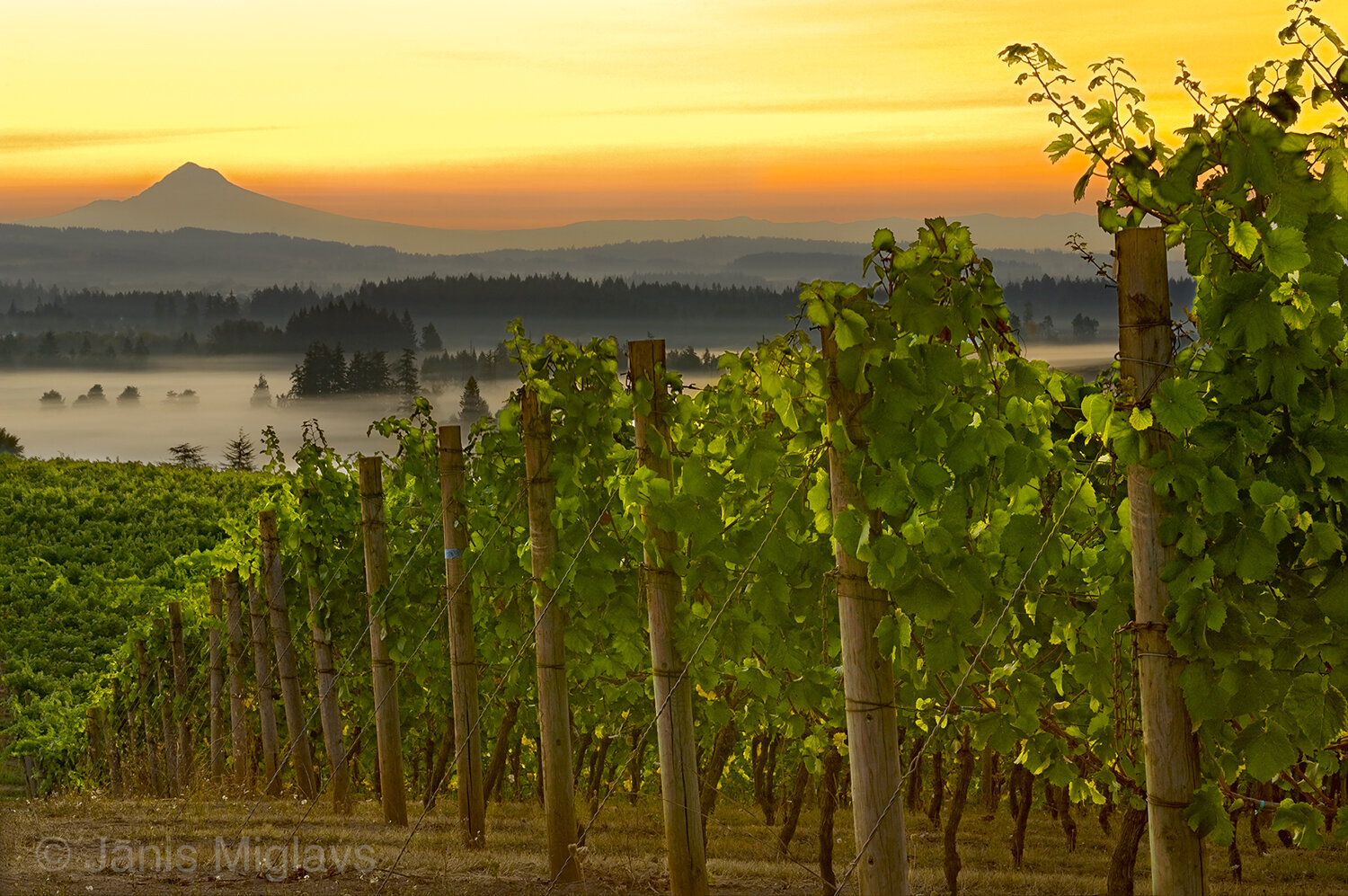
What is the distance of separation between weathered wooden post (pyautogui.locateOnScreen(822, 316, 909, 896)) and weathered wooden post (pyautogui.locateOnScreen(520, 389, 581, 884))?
3.07 meters

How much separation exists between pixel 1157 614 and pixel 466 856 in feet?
19.8

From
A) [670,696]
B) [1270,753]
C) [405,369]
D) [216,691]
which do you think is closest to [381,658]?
[670,696]

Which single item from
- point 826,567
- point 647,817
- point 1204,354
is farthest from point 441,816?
point 1204,354

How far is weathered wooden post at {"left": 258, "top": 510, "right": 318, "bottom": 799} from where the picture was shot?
12359mm

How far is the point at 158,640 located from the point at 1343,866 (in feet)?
50.5

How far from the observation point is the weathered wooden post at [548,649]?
7484 millimetres

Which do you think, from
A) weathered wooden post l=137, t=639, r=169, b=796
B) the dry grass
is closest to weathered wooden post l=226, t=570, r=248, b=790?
the dry grass

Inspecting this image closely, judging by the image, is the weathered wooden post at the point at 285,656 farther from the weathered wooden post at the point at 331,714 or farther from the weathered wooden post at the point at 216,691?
the weathered wooden post at the point at 216,691

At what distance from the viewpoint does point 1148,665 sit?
13.0 feet

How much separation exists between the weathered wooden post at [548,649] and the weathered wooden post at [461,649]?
1.58m

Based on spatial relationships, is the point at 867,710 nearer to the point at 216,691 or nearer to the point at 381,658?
the point at 381,658

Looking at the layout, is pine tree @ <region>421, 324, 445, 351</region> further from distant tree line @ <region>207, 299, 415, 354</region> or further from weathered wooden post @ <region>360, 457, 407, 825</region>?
weathered wooden post @ <region>360, 457, 407, 825</region>

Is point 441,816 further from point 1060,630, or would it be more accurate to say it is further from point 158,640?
point 158,640

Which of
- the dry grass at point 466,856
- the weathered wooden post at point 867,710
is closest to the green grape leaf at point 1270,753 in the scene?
the weathered wooden post at point 867,710
